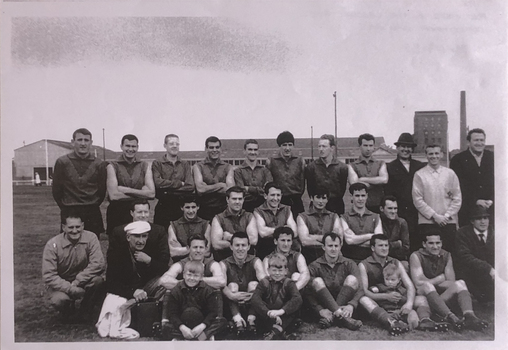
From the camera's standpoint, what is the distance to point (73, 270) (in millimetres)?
2547

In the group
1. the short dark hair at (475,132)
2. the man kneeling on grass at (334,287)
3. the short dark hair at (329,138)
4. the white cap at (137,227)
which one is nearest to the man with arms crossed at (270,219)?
the man kneeling on grass at (334,287)

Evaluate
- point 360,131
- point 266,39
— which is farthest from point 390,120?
point 266,39

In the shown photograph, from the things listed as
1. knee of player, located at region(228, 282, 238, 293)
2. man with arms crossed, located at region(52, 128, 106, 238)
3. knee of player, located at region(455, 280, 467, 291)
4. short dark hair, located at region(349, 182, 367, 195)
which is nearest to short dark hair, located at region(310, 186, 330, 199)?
short dark hair, located at region(349, 182, 367, 195)

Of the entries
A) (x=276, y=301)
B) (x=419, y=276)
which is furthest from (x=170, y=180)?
(x=419, y=276)

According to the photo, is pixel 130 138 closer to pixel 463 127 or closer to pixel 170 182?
pixel 170 182

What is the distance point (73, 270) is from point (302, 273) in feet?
4.81

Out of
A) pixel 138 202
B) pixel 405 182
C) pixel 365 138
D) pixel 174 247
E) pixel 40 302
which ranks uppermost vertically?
pixel 365 138

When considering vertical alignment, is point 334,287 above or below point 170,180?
below

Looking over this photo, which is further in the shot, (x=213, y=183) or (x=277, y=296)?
(x=213, y=183)

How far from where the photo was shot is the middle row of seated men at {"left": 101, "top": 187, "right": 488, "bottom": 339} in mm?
2465

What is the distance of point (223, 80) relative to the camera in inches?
104

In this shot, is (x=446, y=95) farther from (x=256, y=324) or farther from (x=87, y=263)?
(x=87, y=263)

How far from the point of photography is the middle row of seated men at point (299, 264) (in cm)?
246

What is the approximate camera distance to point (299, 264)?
98.2 inches
